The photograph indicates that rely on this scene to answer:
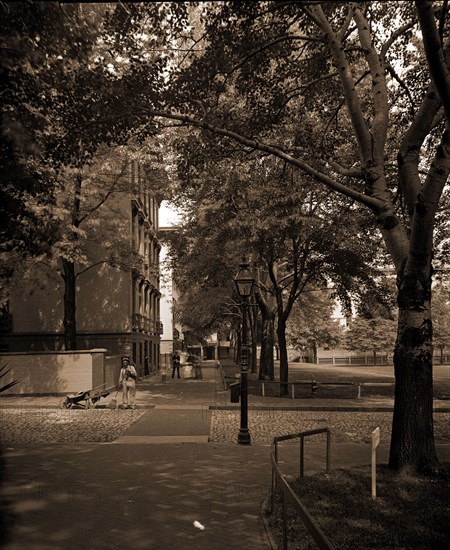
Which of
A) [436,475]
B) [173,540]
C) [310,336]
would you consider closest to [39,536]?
[173,540]

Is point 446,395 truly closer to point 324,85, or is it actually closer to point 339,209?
point 339,209

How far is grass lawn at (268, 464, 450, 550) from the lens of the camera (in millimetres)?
5996

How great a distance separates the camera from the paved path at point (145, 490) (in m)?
6.16

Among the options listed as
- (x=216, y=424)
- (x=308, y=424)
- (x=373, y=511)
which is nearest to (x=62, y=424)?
(x=216, y=424)

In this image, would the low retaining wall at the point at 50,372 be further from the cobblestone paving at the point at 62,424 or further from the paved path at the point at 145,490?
the paved path at the point at 145,490

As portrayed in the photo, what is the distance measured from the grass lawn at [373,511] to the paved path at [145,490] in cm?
60

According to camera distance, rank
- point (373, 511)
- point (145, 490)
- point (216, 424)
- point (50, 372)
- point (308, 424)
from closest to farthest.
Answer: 1. point (373, 511)
2. point (145, 490)
3. point (308, 424)
4. point (216, 424)
5. point (50, 372)

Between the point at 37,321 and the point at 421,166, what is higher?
the point at 421,166

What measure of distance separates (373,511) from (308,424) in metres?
8.28

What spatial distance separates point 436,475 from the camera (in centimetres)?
885

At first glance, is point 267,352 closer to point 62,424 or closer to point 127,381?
point 127,381

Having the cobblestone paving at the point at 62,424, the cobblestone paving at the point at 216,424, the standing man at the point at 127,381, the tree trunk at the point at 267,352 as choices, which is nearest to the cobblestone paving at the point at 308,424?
the cobblestone paving at the point at 216,424

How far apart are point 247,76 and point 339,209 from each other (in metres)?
10.9

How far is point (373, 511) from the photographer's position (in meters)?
7.00
